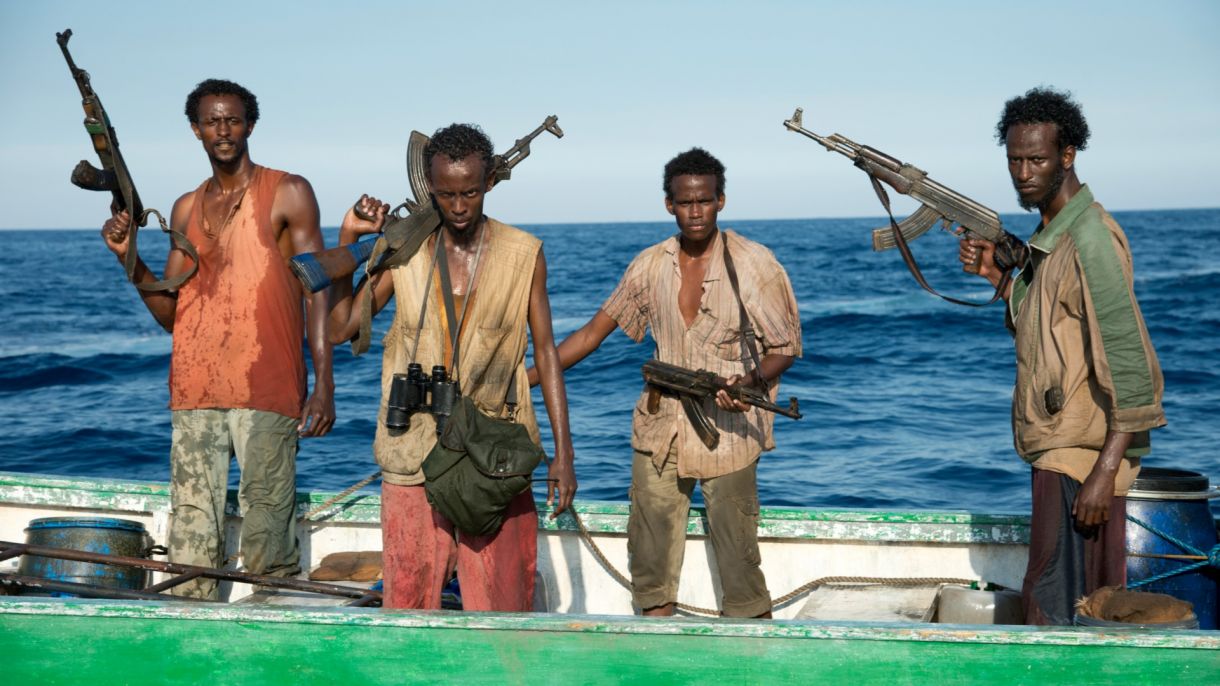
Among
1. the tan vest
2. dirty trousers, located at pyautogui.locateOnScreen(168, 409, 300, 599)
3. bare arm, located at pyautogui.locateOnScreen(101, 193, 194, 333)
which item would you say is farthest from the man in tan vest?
bare arm, located at pyautogui.locateOnScreen(101, 193, 194, 333)

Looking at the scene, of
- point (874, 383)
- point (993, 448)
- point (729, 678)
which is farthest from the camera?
point (874, 383)

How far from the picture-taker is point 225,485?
5.10 meters

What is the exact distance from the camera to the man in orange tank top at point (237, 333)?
4.93 metres

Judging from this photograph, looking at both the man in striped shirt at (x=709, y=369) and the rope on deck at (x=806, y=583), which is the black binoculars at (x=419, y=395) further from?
the rope on deck at (x=806, y=583)

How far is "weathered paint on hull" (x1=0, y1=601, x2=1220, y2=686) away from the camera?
12.0 feet

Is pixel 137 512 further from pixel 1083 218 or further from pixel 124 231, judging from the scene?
pixel 1083 218

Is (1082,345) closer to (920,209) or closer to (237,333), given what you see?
(920,209)

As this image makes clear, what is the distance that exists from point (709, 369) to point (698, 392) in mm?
166

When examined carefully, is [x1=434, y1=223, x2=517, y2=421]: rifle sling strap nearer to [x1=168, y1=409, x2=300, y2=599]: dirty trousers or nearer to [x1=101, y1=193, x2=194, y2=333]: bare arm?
[x1=168, y1=409, x2=300, y2=599]: dirty trousers

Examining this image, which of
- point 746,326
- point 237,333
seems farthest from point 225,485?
point 746,326

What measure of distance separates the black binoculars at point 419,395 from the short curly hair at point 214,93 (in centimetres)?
152

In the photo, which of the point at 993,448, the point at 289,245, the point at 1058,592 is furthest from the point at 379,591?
the point at 993,448

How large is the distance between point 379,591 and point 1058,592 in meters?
2.39

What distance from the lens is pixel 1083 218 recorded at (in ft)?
13.4
